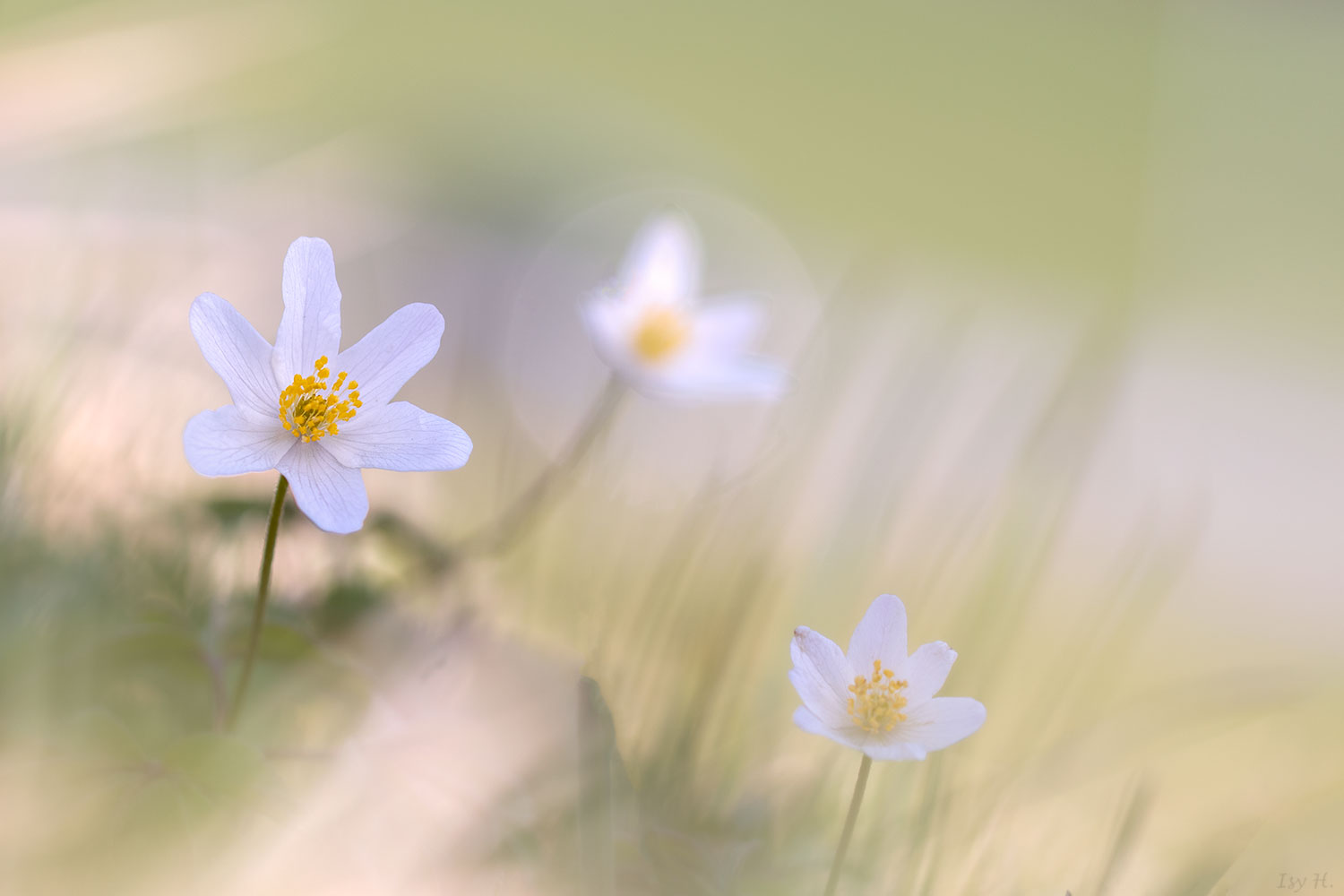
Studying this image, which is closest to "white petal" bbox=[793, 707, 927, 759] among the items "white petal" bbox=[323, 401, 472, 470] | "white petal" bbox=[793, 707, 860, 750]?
"white petal" bbox=[793, 707, 860, 750]

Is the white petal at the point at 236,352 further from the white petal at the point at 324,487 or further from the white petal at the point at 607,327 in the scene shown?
the white petal at the point at 607,327

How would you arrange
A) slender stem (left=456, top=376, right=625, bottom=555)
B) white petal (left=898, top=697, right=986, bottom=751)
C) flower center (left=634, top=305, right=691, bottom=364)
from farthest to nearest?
flower center (left=634, top=305, right=691, bottom=364) → slender stem (left=456, top=376, right=625, bottom=555) → white petal (left=898, top=697, right=986, bottom=751)

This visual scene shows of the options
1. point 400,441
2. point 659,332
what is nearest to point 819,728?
point 400,441

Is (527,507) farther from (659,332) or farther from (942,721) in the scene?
(942,721)

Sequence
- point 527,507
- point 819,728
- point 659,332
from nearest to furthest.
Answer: point 819,728, point 527,507, point 659,332

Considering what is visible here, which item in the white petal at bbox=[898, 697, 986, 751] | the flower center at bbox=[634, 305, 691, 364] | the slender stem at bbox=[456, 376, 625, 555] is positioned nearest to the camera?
the white petal at bbox=[898, 697, 986, 751]

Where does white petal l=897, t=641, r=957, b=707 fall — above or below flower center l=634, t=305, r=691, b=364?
below

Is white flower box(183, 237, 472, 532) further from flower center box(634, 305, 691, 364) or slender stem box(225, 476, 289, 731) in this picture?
flower center box(634, 305, 691, 364)
